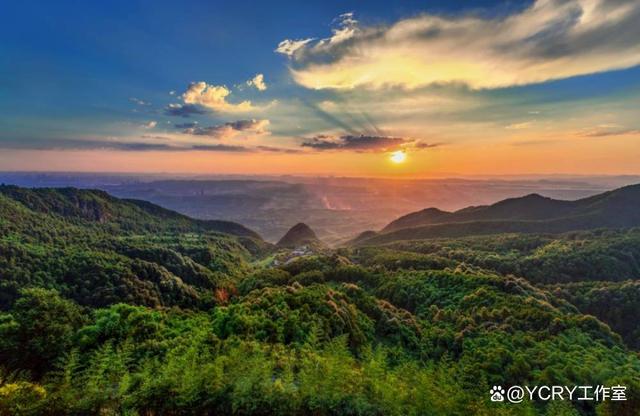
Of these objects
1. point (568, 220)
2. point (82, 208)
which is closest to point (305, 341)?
point (568, 220)

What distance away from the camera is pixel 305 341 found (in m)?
25.3

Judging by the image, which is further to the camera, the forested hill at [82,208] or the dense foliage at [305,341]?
the forested hill at [82,208]

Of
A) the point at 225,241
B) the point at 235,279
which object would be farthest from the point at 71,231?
the point at 235,279

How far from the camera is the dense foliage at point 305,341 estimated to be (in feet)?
50.1

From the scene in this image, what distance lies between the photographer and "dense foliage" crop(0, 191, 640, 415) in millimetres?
15281

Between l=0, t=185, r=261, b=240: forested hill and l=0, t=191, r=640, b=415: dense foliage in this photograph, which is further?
l=0, t=185, r=261, b=240: forested hill

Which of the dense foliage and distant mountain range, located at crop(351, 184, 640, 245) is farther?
distant mountain range, located at crop(351, 184, 640, 245)

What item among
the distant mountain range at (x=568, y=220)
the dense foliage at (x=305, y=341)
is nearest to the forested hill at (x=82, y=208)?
the dense foliage at (x=305, y=341)

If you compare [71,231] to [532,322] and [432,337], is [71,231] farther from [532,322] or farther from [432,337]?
[532,322]

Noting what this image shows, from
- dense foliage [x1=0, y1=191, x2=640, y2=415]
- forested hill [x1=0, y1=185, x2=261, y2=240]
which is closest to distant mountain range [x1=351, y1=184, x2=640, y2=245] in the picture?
dense foliage [x1=0, y1=191, x2=640, y2=415]

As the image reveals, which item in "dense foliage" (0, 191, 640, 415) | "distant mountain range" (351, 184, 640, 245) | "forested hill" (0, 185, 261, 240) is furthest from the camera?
"forested hill" (0, 185, 261, 240)

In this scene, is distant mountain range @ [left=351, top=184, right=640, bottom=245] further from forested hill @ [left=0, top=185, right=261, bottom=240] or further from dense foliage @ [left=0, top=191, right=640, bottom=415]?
forested hill @ [left=0, top=185, right=261, bottom=240]

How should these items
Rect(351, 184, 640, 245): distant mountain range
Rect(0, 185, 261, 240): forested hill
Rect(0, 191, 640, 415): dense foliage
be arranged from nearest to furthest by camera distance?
1. Rect(0, 191, 640, 415): dense foliage
2. Rect(351, 184, 640, 245): distant mountain range
3. Rect(0, 185, 261, 240): forested hill

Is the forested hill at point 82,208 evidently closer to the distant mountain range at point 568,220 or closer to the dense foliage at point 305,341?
the dense foliage at point 305,341
